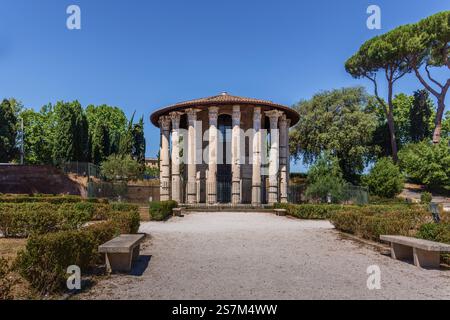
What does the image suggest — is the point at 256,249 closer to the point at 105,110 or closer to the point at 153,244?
the point at 153,244

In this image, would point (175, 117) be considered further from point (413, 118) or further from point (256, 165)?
point (413, 118)

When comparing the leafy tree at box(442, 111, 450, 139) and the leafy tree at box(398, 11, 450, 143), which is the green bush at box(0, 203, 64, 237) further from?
the leafy tree at box(442, 111, 450, 139)

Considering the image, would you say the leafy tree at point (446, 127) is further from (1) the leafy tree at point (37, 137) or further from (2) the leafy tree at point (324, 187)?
(1) the leafy tree at point (37, 137)

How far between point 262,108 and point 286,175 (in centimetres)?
626

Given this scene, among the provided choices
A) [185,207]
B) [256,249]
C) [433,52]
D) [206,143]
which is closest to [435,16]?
[433,52]

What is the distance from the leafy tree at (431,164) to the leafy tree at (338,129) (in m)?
5.05

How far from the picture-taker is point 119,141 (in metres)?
52.8

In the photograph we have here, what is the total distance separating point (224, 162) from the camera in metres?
31.2

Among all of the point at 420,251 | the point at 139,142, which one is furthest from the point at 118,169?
the point at 420,251

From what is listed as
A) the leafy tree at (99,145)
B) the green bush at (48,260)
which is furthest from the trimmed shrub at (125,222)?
the leafy tree at (99,145)

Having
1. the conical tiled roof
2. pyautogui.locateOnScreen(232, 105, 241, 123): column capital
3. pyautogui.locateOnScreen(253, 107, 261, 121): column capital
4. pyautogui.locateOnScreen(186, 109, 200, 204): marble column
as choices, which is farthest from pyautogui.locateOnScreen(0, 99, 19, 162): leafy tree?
pyautogui.locateOnScreen(253, 107, 261, 121): column capital

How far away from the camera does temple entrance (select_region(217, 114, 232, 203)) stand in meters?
30.3

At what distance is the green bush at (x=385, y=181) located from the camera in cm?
3158

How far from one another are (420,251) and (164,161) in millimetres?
25398
